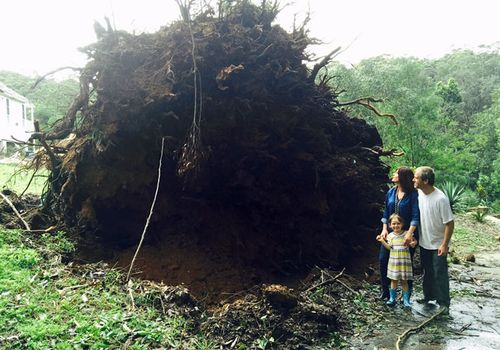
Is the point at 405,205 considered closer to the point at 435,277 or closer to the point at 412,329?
the point at 435,277

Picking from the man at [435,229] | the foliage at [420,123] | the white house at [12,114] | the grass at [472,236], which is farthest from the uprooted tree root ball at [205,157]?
the white house at [12,114]

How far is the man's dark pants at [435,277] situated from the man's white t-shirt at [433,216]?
0.16 meters

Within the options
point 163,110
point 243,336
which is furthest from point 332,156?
point 243,336

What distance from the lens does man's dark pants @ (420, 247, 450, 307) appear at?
5.17 m

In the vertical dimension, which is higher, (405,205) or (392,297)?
(405,205)

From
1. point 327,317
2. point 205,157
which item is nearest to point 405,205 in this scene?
point 327,317

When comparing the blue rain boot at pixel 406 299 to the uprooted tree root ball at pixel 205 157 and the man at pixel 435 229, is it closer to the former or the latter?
the man at pixel 435 229

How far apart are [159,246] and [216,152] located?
5.88ft

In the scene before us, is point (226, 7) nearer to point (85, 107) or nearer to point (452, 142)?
point (85, 107)

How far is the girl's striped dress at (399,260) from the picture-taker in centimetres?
515

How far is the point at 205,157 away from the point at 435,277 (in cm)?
367

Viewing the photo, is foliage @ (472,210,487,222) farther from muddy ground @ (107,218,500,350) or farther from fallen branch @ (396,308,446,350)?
fallen branch @ (396,308,446,350)

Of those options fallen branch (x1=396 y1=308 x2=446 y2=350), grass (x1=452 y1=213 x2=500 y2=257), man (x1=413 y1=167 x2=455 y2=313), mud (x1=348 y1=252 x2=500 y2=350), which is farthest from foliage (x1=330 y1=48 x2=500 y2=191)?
fallen branch (x1=396 y1=308 x2=446 y2=350)

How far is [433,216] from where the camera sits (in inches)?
201
